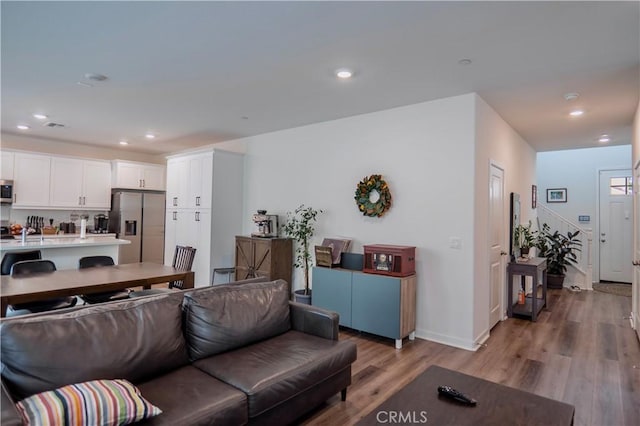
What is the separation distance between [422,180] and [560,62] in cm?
166

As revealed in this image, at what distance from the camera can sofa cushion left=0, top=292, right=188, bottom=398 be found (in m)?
1.62

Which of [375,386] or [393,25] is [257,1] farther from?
[375,386]


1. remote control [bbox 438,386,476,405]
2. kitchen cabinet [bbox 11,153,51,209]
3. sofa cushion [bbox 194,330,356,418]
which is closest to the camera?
remote control [bbox 438,386,476,405]

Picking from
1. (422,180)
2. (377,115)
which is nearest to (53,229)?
(377,115)

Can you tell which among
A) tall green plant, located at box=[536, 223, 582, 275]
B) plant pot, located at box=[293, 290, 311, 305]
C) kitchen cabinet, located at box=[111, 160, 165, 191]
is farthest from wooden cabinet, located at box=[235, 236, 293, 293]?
tall green plant, located at box=[536, 223, 582, 275]

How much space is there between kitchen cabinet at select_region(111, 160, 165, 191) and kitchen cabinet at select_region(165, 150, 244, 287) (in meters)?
1.42

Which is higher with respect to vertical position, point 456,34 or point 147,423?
point 456,34

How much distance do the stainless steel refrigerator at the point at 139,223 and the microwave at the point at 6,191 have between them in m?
1.59

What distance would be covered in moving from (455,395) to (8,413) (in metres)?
1.94

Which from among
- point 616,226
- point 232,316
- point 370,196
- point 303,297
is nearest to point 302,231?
point 303,297

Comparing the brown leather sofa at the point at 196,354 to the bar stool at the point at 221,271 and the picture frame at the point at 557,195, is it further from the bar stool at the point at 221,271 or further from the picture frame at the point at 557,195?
the picture frame at the point at 557,195

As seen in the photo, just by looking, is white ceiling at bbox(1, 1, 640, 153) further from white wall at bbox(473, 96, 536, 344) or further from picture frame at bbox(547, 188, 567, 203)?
picture frame at bbox(547, 188, 567, 203)

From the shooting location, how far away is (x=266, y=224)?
18.0ft

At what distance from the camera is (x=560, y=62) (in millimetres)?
3027
